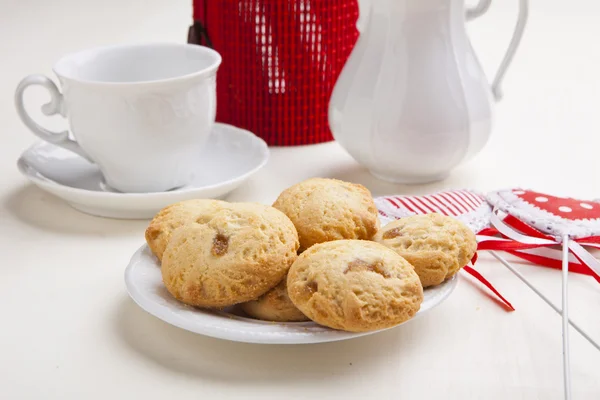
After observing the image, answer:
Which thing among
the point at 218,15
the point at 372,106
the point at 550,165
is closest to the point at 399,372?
the point at 372,106

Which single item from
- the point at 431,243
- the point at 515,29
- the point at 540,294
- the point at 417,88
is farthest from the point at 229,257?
the point at 515,29

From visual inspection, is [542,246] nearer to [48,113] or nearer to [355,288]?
[355,288]

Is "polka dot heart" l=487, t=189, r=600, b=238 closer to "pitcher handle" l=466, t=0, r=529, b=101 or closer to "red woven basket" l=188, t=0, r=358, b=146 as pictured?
"pitcher handle" l=466, t=0, r=529, b=101

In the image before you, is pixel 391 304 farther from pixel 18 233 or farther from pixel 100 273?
pixel 18 233

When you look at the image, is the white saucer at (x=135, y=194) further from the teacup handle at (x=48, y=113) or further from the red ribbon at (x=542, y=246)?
→ the red ribbon at (x=542, y=246)

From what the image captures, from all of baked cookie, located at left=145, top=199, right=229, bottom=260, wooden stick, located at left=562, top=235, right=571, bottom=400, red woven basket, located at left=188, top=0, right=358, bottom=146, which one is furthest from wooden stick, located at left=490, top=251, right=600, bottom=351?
red woven basket, located at left=188, top=0, right=358, bottom=146

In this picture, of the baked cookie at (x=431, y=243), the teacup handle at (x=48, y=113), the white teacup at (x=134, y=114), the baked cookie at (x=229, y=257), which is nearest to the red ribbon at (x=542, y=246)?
the baked cookie at (x=431, y=243)

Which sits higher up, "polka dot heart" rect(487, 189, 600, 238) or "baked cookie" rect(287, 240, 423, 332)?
"baked cookie" rect(287, 240, 423, 332)
